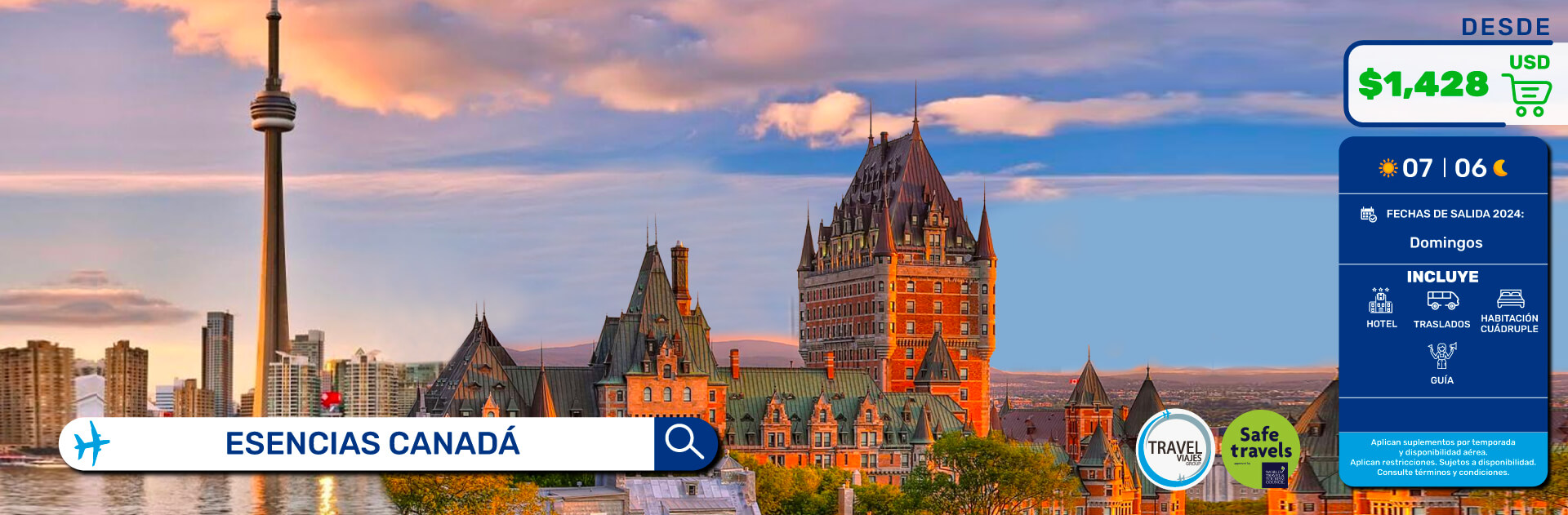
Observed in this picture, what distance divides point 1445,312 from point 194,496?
420ft

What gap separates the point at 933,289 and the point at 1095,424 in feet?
61.9

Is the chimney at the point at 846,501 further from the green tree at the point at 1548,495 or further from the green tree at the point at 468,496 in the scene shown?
the green tree at the point at 1548,495

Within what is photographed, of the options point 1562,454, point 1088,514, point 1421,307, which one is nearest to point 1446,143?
point 1421,307

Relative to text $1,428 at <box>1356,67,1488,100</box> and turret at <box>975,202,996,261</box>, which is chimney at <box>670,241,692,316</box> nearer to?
turret at <box>975,202,996,261</box>

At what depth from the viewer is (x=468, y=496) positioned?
77.1 m

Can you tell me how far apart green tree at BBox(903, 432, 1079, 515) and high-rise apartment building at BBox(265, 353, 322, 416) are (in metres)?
37.4

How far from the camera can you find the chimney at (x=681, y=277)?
5084 inches

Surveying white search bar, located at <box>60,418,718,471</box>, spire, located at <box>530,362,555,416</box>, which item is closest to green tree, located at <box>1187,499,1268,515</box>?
spire, located at <box>530,362,555,416</box>

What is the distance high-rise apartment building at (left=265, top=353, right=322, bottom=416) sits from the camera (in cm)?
12588

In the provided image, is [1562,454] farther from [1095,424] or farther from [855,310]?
[855,310]

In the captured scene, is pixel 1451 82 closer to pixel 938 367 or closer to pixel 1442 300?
pixel 1442 300

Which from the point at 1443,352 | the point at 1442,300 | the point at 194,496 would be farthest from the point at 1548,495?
the point at 194,496

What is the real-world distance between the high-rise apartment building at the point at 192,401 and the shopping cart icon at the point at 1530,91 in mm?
61484

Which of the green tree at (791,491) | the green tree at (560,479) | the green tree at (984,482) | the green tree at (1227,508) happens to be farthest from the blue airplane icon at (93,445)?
the green tree at (1227,508)
